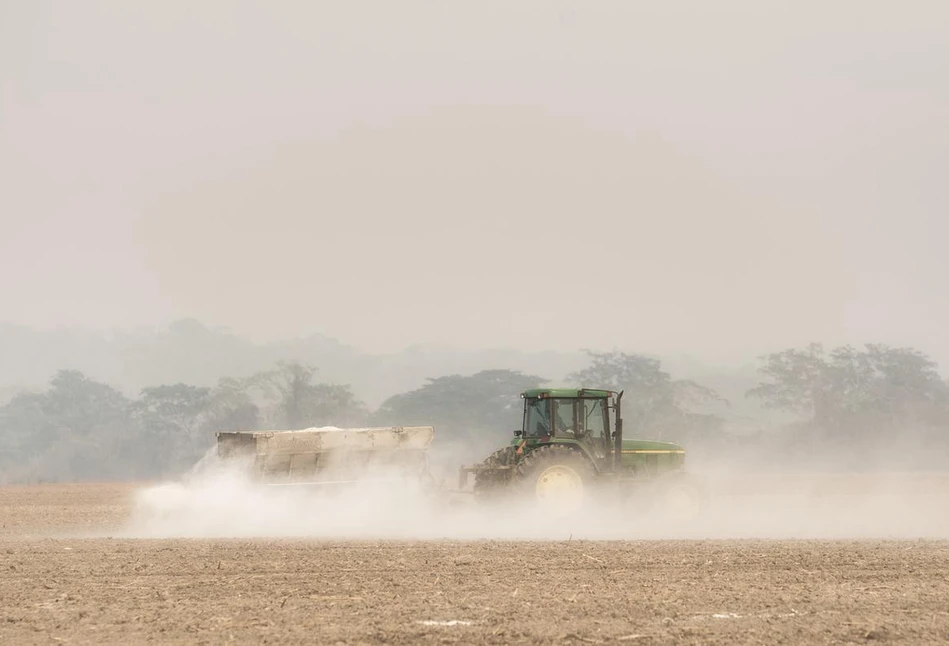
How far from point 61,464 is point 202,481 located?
6816 centimetres

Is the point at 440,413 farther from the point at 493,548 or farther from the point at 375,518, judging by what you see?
the point at 493,548

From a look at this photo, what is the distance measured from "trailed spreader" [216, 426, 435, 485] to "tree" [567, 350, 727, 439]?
51.4 metres

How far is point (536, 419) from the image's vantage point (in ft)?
70.3

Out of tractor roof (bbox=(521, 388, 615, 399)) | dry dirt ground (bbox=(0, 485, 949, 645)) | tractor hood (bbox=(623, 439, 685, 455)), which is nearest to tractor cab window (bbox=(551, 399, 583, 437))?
tractor roof (bbox=(521, 388, 615, 399))

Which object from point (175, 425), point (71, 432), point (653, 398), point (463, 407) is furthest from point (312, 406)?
point (71, 432)

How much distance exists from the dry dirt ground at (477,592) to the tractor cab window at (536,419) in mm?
4028

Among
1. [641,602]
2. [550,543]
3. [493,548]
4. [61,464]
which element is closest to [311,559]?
[493,548]

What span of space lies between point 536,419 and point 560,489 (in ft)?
5.43

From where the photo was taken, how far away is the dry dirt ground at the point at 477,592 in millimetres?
10539

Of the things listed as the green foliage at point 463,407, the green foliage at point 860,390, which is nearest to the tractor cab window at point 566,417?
the green foliage at point 463,407

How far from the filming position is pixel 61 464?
8462 centimetres

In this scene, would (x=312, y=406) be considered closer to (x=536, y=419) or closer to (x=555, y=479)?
(x=536, y=419)

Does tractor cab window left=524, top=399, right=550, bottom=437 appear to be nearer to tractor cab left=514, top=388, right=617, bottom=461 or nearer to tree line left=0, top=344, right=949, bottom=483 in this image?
tractor cab left=514, top=388, right=617, bottom=461

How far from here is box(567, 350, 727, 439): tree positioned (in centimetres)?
7675
